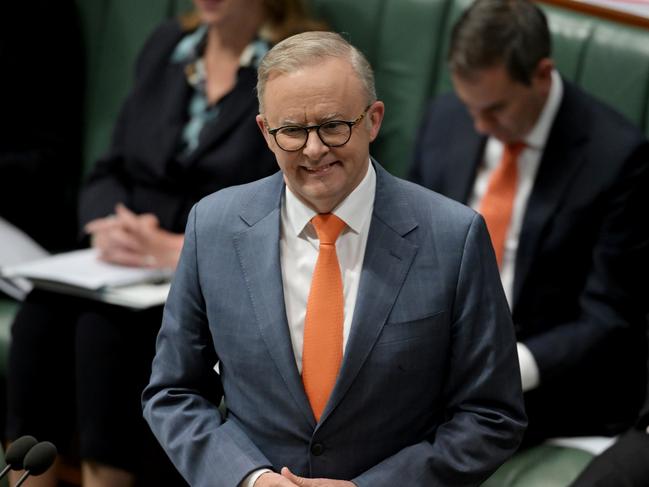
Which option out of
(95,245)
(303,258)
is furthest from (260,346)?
(95,245)

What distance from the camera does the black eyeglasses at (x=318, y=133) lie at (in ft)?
5.52

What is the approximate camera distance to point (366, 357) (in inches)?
69.6

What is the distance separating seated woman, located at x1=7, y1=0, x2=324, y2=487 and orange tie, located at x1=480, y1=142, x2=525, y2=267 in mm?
613

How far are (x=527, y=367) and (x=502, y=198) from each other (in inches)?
16.1

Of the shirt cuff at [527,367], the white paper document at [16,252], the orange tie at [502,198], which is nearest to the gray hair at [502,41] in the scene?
the orange tie at [502,198]

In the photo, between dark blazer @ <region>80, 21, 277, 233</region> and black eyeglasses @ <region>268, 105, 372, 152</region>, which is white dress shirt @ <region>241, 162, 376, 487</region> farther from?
dark blazer @ <region>80, 21, 277, 233</region>

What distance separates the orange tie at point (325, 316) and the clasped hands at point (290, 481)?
4.4 inches

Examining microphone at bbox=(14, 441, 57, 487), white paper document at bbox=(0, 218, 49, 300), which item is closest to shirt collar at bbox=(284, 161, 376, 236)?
microphone at bbox=(14, 441, 57, 487)

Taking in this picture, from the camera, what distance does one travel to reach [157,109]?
10.7ft

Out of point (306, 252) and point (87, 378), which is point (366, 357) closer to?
point (306, 252)

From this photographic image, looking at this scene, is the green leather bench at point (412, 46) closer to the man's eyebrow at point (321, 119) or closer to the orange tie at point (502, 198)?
the orange tie at point (502, 198)

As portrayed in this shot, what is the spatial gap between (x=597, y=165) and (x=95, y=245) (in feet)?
4.40

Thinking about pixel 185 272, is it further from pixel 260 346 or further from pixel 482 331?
pixel 482 331

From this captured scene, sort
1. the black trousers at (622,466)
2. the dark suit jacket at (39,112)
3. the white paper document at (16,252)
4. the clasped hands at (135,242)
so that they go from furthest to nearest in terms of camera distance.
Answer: the dark suit jacket at (39,112), the white paper document at (16,252), the clasped hands at (135,242), the black trousers at (622,466)
